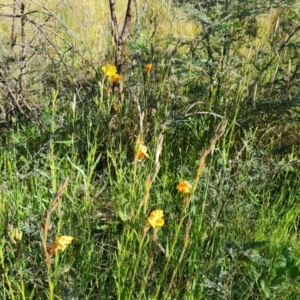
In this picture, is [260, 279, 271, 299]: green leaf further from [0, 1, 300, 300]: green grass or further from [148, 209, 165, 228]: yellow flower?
[148, 209, 165, 228]: yellow flower

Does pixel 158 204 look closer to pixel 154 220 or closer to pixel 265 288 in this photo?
pixel 265 288

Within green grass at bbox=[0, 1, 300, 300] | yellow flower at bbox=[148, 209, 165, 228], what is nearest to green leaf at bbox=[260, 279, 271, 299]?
green grass at bbox=[0, 1, 300, 300]

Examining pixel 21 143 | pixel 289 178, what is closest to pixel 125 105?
pixel 21 143

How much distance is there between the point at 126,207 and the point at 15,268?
1.49ft

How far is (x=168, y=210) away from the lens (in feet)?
6.13

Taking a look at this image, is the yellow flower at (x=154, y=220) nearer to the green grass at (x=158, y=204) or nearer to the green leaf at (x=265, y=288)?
the green grass at (x=158, y=204)

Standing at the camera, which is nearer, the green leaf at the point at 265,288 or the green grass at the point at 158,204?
the green grass at the point at 158,204

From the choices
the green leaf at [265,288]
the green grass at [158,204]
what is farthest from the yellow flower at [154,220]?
the green leaf at [265,288]

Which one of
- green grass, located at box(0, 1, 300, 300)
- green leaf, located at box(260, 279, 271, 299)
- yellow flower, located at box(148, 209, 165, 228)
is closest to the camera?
yellow flower, located at box(148, 209, 165, 228)

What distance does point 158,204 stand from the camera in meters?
1.90

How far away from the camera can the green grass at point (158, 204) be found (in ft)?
4.52

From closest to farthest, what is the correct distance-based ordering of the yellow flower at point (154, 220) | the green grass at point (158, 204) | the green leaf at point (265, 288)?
the yellow flower at point (154, 220) < the green grass at point (158, 204) < the green leaf at point (265, 288)

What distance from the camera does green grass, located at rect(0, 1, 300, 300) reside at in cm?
138

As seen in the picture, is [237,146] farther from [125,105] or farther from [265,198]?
[125,105]
